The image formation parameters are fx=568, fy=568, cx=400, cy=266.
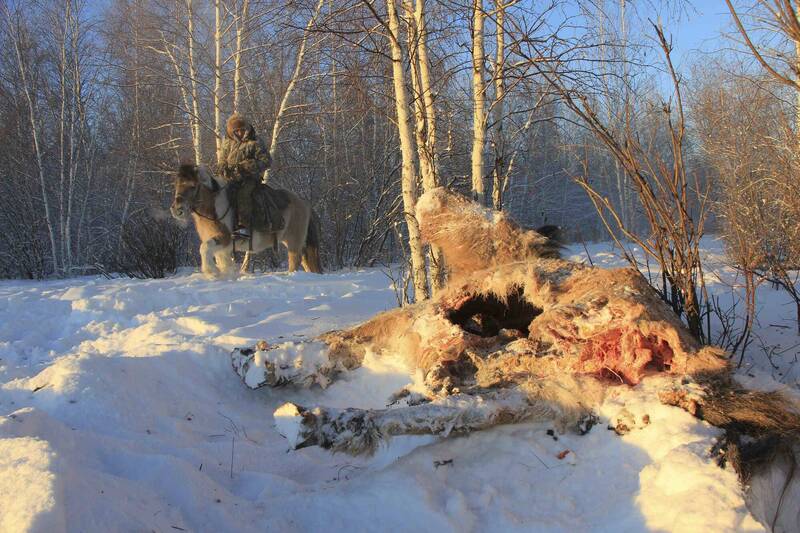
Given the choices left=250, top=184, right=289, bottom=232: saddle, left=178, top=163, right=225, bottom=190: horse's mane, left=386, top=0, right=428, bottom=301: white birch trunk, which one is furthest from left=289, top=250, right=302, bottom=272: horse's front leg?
left=386, top=0, right=428, bottom=301: white birch trunk

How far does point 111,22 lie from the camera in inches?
701

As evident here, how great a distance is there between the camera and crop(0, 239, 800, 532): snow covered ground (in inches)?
66.9

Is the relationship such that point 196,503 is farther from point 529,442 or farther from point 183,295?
point 183,295

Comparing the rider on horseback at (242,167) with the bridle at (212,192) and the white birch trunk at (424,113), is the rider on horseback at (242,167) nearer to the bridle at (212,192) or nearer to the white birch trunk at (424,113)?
the bridle at (212,192)

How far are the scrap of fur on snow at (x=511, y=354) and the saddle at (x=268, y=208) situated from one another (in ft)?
24.2

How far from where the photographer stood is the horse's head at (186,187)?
9141 millimetres

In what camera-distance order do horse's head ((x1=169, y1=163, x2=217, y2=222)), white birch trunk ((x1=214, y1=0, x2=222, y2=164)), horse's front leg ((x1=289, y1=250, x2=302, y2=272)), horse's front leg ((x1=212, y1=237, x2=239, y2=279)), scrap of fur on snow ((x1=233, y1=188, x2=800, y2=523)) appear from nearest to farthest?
scrap of fur on snow ((x1=233, y1=188, x2=800, y2=523)) < horse's head ((x1=169, y1=163, x2=217, y2=222)) < horse's front leg ((x1=212, y1=237, x2=239, y2=279)) < horse's front leg ((x1=289, y1=250, x2=302, y2=272)) < white birch trunk ((x1=214, y1=0, x2=222, y2=164))

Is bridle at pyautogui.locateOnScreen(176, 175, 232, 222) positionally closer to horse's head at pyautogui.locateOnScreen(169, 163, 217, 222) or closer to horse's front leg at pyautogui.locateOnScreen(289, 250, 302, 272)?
horse's head at pyautogui.locateOnScreen(169, 163, 217, 222)

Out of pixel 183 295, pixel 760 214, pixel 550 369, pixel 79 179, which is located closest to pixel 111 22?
pixel 79 179

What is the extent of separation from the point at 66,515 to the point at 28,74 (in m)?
19.3

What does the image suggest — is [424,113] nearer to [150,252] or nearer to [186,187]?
[186,187]

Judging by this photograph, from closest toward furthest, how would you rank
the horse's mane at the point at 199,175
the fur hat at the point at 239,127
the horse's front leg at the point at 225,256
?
the horse's mane at the point at 199,175 < the horse's front leg at the point at 225,256 < the fur hat at the point at 239,127

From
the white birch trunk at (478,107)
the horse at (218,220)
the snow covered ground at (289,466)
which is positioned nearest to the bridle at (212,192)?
the horse at (218,220)

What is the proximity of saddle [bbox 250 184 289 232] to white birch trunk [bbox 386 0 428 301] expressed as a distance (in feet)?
18.5
